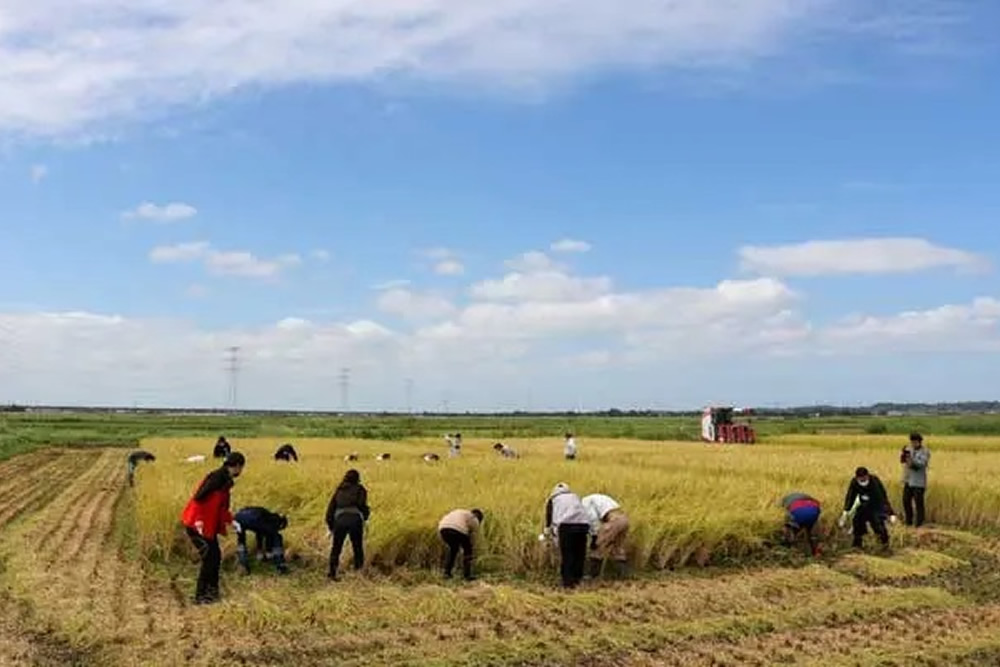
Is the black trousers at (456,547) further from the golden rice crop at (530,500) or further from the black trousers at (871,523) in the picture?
the black trousers at (871,523)

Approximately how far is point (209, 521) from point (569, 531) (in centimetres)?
403

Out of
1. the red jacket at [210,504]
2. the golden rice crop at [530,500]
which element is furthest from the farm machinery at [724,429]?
the red jacket at [210,504]

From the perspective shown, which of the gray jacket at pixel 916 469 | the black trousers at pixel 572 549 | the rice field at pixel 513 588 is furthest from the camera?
the gray jacket at pixel 916 469

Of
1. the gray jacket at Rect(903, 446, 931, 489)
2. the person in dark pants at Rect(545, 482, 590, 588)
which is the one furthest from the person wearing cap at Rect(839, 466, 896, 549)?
the person in dark pants at Rect(545, 482, 590, 588)

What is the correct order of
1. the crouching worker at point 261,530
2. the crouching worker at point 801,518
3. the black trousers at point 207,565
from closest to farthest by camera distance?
the black trousers at point 207,565 < the crouching worker at point 261,530 < the crouching worker at point 801,518

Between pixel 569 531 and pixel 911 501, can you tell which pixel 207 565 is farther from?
pixel 911 501

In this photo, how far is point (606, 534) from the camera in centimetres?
1215

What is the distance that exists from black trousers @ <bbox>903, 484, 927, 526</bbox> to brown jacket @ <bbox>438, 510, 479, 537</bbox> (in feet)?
27.5

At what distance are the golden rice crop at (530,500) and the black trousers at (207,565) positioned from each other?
7.19ft

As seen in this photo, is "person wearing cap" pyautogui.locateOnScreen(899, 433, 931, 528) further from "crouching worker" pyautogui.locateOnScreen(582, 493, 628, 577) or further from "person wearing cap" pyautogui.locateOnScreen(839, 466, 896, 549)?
"crouching worker" pyautogui.locateOnScreen(582, 493, 628, 577)

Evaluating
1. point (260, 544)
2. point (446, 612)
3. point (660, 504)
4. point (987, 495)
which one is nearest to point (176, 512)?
point (260, 544)

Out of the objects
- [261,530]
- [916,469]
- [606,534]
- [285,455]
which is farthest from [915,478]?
[285,455]

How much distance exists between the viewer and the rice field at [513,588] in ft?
28.2

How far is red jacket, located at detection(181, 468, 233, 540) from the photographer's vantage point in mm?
10773
